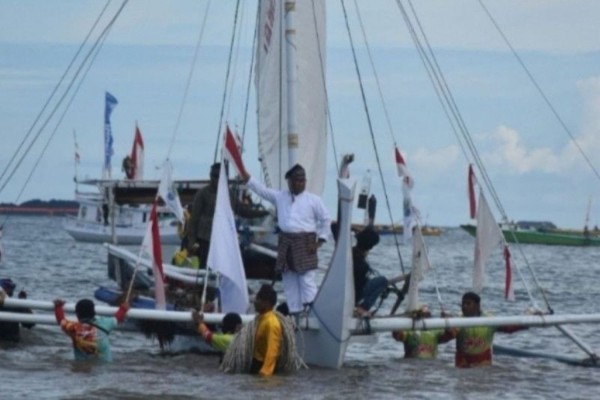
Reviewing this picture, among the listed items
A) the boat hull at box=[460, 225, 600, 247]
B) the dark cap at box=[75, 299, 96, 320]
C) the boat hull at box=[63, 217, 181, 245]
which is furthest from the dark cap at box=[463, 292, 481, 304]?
the boat hull at box=[460, 225, 600, 247]

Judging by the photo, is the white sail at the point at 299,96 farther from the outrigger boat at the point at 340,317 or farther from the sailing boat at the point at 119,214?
the sailing boat at the point at 119,214

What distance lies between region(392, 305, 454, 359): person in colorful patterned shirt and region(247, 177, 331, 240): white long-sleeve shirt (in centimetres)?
156

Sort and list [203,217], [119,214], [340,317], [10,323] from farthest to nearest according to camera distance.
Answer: [119,214]
[203,217]
[10,323]
[340,317]

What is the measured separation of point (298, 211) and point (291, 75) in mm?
3566

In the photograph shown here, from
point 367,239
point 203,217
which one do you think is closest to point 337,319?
point 367,239

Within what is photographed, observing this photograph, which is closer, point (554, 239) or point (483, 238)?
point (483, 238)

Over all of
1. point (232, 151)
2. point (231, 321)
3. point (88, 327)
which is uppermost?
point (232, 151)

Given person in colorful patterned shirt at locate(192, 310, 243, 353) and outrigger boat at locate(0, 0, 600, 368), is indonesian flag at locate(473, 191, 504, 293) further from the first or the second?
person in colorful patterned shirt at locate(192, 310, 243, 353)

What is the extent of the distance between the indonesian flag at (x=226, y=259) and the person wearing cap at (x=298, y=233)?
463mm

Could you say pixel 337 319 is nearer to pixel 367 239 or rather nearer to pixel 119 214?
pixel 367 239

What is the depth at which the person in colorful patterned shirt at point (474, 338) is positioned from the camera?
760 inches

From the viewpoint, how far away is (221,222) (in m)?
→ 19.5

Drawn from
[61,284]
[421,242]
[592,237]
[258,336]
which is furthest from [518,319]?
[592,237]

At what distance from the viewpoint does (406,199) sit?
20.7m
